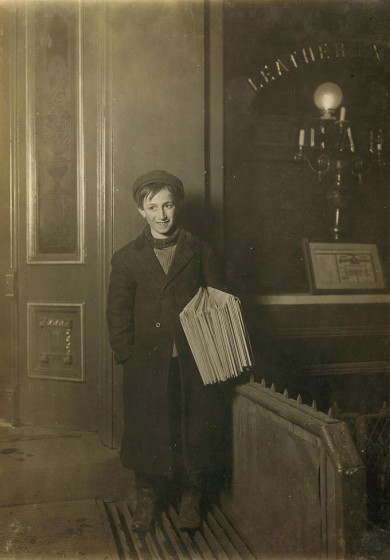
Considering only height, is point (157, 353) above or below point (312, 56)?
below

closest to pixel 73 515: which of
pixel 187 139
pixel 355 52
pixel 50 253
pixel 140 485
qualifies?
pixel 140 485

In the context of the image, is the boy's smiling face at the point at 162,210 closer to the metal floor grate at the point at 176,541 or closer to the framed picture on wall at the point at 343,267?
the metal floor grate at the point at 176,541

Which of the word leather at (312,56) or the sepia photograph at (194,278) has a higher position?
the word leather at (312,56)

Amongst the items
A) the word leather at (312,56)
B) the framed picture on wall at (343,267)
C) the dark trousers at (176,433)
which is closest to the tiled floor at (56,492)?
the dark trousers at (176,433)

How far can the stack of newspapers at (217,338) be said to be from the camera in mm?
2426

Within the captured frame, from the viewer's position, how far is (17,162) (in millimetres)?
3998

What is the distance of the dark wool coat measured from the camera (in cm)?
253

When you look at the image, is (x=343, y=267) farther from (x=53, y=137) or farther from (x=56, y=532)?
(x=56, y=532)

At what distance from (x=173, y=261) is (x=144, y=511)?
1.19 m

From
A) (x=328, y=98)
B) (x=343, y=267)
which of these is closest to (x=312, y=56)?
(x=328, y=98)

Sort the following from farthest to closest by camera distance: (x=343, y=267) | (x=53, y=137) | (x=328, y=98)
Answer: (x=343, y=267), (x=328, y=98), (x=53, y=137)

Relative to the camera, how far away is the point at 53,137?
389cm

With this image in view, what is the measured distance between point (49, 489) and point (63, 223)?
182 centimetres

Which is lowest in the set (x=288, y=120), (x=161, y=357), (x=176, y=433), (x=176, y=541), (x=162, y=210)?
(x=176, y=541)
